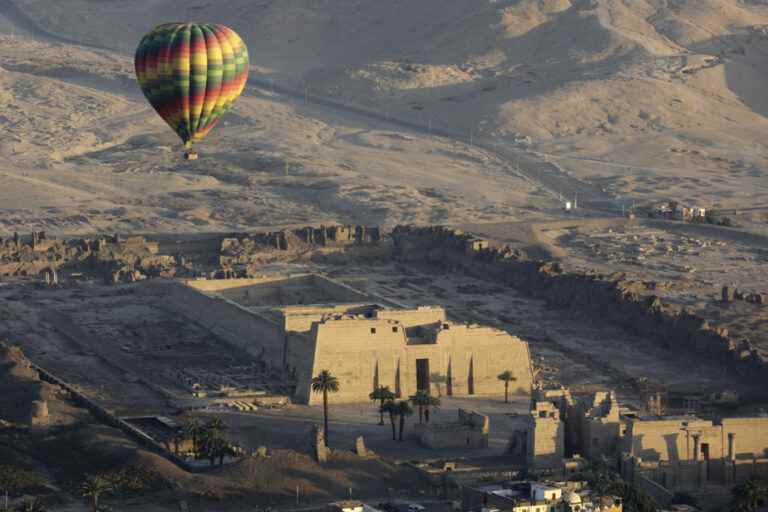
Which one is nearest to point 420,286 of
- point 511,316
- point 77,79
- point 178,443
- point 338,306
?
point 511,316

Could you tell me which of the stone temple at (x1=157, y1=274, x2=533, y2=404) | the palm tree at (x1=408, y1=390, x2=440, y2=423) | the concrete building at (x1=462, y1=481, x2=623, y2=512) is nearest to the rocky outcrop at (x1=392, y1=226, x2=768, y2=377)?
the stone temple at (x1=157, y1=274, x2=533, y2=404)

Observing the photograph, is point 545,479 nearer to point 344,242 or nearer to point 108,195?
point 344,242

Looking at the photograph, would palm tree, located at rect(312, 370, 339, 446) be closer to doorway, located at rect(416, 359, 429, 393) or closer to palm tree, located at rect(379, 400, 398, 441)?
palm tree, located at rect(379, 400, 398, 441)

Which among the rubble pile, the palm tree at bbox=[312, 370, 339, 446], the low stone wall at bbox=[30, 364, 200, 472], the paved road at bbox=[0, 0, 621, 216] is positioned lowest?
the low stone wall at bbox=[30, 364, 200, 472]

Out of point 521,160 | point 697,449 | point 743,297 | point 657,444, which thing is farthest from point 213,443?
point 521,160

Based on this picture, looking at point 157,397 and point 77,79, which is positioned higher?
point 77,79

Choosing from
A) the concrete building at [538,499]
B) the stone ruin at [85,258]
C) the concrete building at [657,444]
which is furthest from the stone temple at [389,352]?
the stone ruin at [85,258]

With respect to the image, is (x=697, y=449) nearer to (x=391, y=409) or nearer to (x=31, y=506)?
(x=391, y=409)
